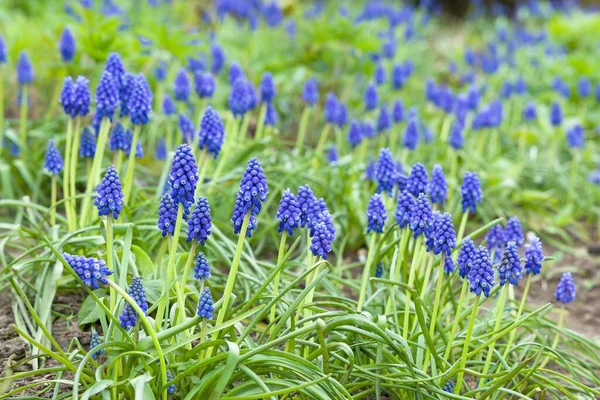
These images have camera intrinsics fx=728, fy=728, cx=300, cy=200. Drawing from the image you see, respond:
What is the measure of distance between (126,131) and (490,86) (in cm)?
671

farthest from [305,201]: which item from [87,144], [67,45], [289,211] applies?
[67,45]

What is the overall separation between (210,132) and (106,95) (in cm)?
67

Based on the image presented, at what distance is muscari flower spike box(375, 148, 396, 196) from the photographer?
446cm

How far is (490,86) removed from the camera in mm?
10211

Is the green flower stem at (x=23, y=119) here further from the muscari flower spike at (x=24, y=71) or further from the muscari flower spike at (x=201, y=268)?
the muscari flower spike at (x=201, y=268)

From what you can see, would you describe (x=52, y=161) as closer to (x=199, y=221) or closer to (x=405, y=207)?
(x=199, y=221)

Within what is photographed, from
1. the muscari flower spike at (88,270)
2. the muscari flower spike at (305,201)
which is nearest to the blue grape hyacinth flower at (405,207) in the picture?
the muscari flower spike at (305,201)

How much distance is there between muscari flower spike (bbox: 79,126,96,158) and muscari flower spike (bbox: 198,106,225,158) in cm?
72

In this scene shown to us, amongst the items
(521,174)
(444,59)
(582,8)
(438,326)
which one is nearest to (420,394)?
(438,326)

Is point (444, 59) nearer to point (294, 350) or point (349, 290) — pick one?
point (349, 290)

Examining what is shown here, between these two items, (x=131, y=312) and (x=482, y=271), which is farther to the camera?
(x=482, y=271)

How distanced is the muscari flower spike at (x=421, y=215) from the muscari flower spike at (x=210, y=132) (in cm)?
149

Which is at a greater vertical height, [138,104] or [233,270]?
[138,104]

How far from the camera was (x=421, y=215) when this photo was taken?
12.0ft
